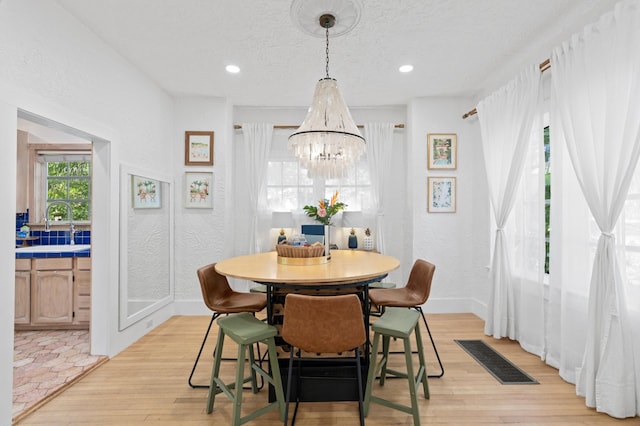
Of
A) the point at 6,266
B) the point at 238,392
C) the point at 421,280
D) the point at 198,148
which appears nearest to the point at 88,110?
the point at 6,266

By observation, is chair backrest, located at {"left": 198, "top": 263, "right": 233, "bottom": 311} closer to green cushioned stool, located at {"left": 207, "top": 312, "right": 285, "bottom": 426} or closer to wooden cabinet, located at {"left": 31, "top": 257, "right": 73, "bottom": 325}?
green cushioned stool, located at {"left": 207, "top": 312, "right": 285, "bottom": 426}

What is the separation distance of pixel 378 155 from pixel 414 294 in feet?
7.60

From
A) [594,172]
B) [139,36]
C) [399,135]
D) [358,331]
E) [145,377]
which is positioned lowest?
[145,377]

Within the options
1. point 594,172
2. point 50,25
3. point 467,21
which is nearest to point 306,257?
point 594,172

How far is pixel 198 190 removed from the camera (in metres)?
3.98

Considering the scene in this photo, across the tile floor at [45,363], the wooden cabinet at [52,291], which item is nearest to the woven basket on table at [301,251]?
the tile floor at [45,363]

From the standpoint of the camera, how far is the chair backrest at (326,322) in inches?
63.9

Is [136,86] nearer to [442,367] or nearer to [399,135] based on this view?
[399,135]

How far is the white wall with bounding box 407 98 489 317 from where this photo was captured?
3988mm

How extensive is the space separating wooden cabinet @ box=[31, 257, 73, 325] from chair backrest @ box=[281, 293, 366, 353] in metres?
2.92

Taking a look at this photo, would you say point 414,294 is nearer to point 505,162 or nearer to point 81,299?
point 505,162

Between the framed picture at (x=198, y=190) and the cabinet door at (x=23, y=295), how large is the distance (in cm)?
170

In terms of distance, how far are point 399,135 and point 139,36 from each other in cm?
318

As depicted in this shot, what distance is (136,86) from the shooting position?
321cm
